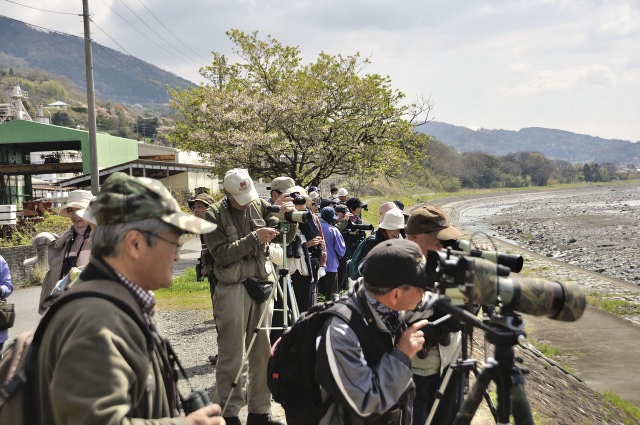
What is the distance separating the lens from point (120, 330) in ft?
5.58

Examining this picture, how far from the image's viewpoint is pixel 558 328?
13.6 metres

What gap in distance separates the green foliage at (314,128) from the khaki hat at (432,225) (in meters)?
12.5

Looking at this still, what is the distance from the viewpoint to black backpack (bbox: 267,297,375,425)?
2.54 metres

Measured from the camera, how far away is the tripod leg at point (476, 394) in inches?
88.0

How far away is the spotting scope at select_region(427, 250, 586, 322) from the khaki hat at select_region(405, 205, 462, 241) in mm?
1584

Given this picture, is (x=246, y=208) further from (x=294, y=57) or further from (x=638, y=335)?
(x=294, y=57)

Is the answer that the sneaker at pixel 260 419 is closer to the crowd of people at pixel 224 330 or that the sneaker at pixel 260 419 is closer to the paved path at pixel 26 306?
the crowd of people at pixel 224 330

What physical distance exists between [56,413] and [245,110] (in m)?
18.1

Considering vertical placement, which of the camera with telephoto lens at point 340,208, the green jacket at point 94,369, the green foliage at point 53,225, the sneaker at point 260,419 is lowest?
the sneaker at point 260,419

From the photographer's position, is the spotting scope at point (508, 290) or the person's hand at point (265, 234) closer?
the spotting scope at point (508, 290)

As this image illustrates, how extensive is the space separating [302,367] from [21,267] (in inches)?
504

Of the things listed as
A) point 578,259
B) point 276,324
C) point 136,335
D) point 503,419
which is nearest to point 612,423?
point 276,324

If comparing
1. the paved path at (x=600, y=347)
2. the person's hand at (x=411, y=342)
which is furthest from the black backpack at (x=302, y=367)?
the paved path at (x=600, y=347)

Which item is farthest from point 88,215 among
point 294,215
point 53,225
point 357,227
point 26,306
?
→ point 53,225
